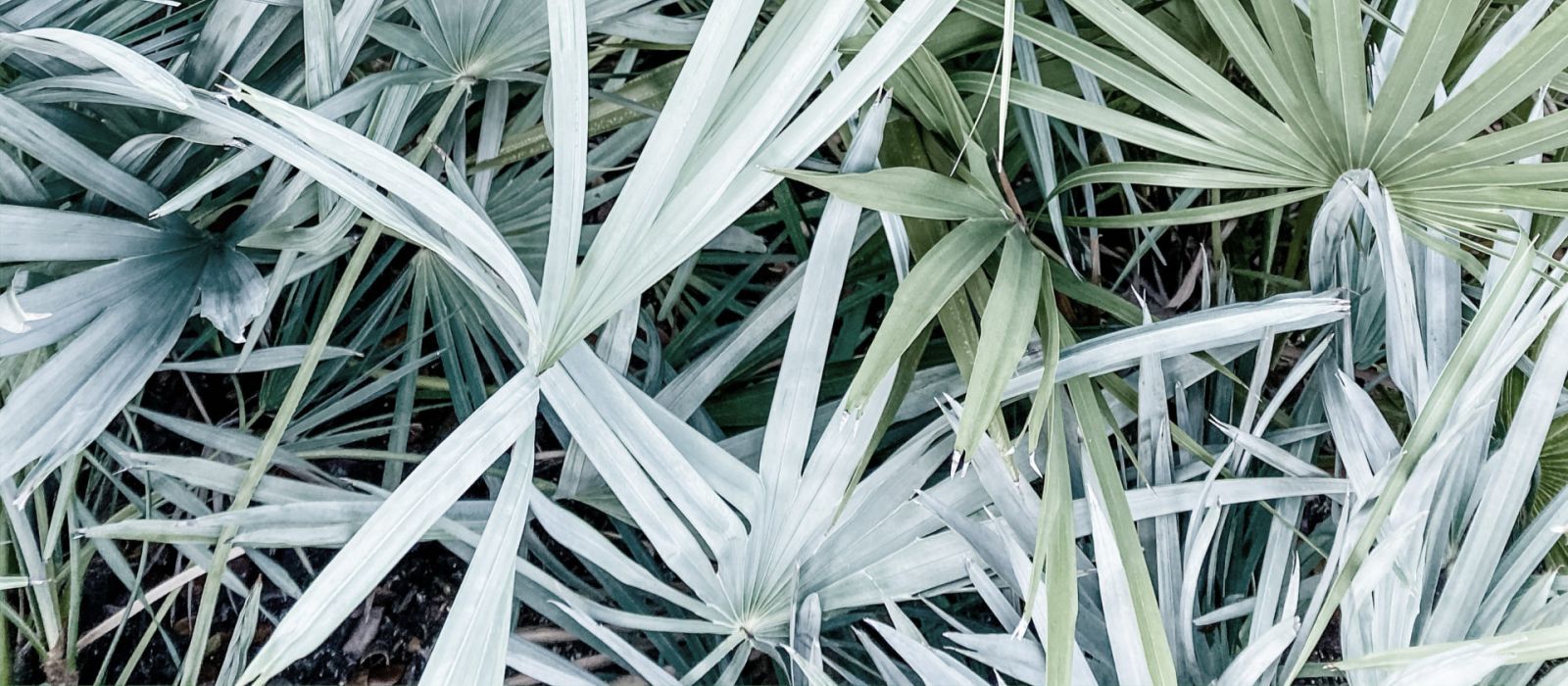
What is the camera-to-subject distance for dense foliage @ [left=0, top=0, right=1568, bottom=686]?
1.65ft

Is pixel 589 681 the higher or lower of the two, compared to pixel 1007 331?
lower

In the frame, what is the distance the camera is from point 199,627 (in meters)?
0.74

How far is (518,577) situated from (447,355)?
20 centimetres

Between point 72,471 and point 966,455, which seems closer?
point 966,455

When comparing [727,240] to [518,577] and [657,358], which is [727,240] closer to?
[657,358]

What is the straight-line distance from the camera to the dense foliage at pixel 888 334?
1.65ft

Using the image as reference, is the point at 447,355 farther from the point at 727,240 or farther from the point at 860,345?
the point at 860,345

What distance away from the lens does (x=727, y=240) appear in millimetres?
889

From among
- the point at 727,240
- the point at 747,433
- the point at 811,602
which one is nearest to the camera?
the point at 811,602

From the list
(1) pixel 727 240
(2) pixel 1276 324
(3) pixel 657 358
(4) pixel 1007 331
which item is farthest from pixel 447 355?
(2) pixel 1276 324

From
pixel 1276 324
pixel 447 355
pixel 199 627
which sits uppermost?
pixel 1276 324

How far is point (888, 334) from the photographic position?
506mm

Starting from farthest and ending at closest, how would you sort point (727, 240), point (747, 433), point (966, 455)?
point (727, 240) < point (747, 433) < point (966, 455)

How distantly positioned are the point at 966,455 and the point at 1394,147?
0.34 meters
